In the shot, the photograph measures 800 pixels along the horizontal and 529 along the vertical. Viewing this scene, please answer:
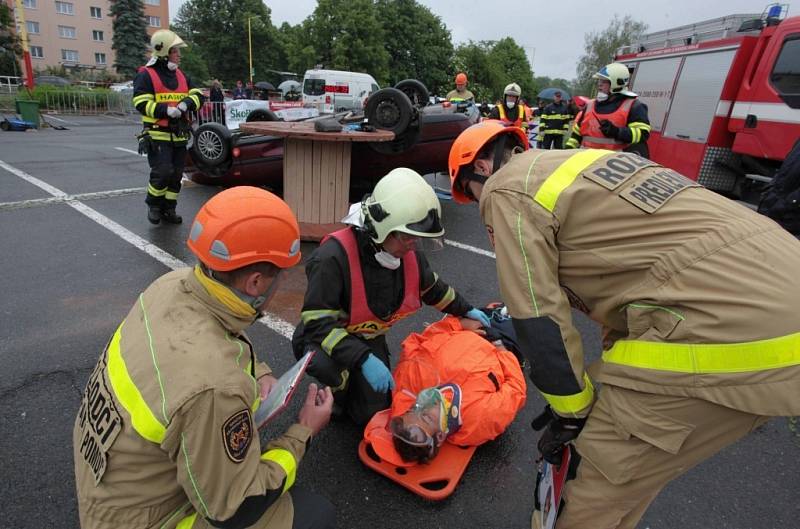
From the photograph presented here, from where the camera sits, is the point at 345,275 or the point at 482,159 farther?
the point at 345,275

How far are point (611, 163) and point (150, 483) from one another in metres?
1.67

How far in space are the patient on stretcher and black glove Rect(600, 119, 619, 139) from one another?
374 centimetres

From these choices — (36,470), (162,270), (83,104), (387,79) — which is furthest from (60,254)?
(387,79)

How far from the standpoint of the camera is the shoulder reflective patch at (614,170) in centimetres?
146

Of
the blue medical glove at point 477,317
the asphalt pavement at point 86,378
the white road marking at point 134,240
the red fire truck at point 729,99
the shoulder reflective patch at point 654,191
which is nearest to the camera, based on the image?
the shoulder reflective patch at point 654,191

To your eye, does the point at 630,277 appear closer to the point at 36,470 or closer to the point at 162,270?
the point at 36,470

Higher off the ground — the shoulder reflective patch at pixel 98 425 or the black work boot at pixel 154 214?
the shoulder reflective patch at pixel 98 425

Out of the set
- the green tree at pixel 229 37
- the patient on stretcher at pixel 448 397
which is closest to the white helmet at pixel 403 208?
the patient on stretcher at pixel 448 397

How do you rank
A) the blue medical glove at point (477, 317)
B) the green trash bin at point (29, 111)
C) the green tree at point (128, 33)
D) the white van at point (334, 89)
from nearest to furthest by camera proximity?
the blue medical glove at point (477, 317) < the green trash bin at point (29, 111) < the white van at point (334, 89) < the green tree at point (128, 33)

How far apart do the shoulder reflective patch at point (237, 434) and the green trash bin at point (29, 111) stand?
674 inches

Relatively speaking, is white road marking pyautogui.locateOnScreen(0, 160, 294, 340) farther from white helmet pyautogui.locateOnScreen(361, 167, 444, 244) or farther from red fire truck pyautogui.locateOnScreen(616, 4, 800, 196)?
red fire truck pyautogui.locateOnScreen(616, 4, 800, 196)

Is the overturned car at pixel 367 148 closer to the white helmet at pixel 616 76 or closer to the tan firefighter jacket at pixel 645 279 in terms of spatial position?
the white helmet at pixel 616 76

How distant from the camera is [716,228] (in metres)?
1.34

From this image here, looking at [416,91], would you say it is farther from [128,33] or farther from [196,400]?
[128,33]
